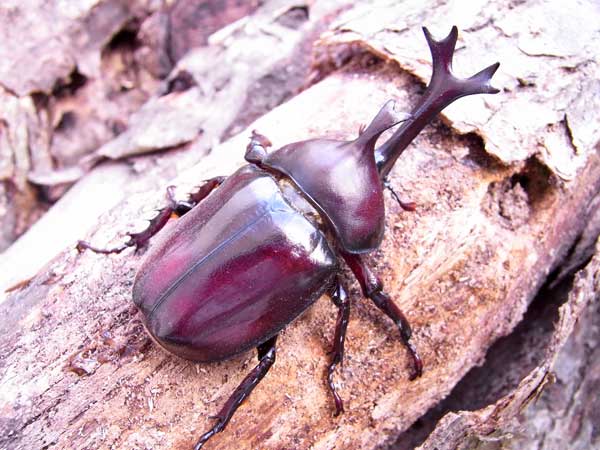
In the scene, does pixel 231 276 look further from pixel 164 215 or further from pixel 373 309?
Result: pixel 373 309

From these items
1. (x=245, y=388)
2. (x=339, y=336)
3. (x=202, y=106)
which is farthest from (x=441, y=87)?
(x=202, y=106)

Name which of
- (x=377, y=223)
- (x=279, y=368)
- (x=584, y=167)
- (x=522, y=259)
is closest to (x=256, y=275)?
(x=279, y=368)

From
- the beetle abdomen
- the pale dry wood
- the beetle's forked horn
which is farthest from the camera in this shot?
the pale dry wood

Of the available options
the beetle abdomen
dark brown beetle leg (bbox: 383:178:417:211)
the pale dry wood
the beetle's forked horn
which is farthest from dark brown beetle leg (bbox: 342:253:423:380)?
the pale dry wood

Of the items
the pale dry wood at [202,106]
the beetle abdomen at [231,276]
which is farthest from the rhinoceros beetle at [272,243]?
the pale dry wood at [202,106]

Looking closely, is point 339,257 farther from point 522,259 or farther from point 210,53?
point 210,53

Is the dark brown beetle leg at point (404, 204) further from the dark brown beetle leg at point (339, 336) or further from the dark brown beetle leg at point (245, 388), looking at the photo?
the dark brown beetle leg at point (245, 388)

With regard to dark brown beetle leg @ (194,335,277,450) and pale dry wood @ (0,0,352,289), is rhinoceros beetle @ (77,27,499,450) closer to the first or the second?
dark brown beetle leg @ (194,335,277,450)
